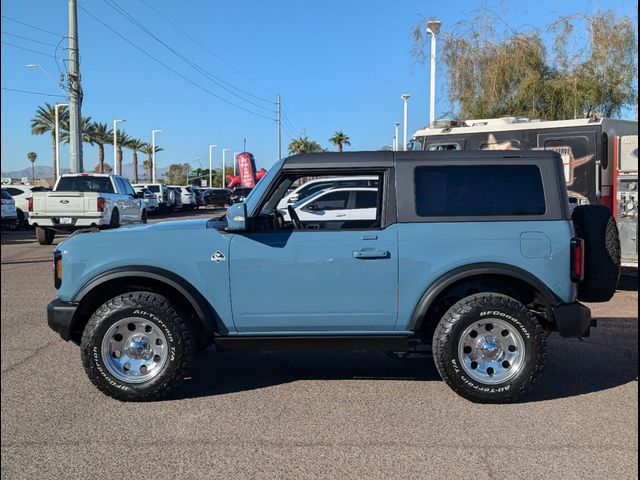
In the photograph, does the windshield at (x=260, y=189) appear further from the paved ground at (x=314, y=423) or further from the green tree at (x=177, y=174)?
the green tree at (x=177, y=174)

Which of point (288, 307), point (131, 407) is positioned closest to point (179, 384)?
point (131, 407)

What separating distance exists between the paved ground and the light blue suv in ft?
1.12

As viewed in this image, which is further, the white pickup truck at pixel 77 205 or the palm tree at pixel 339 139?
the palm tree at pixel 339 139

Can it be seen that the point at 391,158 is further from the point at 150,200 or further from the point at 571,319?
the point at 150,200

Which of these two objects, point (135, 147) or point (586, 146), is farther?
point (135, 147)

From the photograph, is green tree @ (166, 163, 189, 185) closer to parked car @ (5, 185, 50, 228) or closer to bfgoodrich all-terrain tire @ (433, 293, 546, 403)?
parked car @ (5, 185, 50, 228)

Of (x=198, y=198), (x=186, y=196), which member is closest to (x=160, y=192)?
(x=186, y=196)

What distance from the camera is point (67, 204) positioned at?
1504 centimetres

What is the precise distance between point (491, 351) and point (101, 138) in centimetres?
6252

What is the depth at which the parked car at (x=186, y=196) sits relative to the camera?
38031 mm

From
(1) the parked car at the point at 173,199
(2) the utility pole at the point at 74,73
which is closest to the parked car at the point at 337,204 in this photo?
(2) the utility pole at the point at 74,73

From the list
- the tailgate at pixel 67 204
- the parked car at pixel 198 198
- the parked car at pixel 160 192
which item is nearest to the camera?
the tailgate at pixel 67 204

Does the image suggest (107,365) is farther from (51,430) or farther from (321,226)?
(321,226)

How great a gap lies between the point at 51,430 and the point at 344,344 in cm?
212
